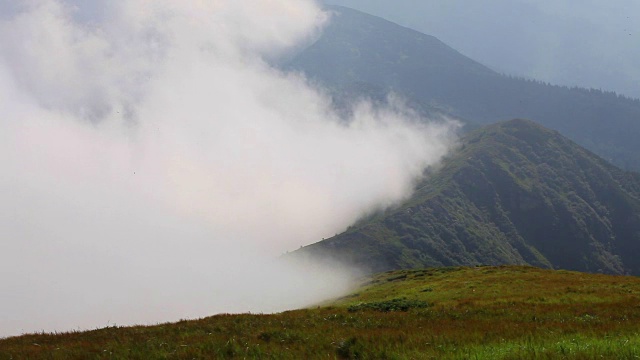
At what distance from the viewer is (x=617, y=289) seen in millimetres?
47312

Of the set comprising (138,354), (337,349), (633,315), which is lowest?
(633,315)

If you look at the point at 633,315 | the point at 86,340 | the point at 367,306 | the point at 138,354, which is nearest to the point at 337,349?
the point at 138,354

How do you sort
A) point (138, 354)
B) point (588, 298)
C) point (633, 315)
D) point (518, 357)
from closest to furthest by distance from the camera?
point (518, 357), point (138, 354), point (633, 315), point (588, 298)

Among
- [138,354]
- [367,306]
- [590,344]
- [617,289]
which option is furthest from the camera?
[617,289]

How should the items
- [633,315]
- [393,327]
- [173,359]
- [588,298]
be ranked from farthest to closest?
[588,298] → [633,315] → [393,327] → [173,359]

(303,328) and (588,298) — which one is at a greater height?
(303,328)

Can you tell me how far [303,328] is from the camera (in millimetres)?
21453

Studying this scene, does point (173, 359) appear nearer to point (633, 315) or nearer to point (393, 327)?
point (393, 327)

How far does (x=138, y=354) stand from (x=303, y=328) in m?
7.84

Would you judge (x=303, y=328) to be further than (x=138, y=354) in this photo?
Yes

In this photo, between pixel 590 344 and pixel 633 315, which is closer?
pixel 590 344

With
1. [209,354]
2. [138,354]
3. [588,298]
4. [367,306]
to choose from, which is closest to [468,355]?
[209,354]

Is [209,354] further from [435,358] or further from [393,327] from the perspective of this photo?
[393,327]

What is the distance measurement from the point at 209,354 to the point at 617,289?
4582cm
